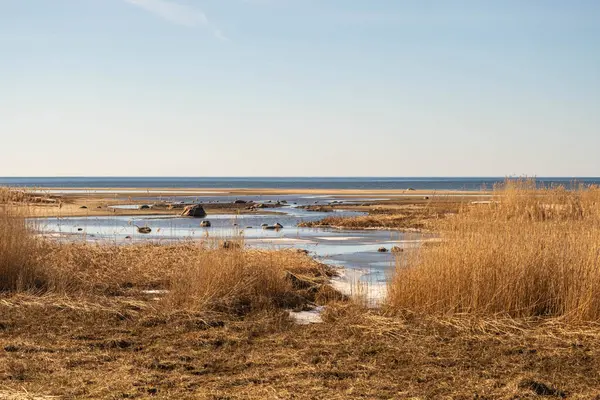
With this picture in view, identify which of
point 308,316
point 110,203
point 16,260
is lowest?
point 110,203

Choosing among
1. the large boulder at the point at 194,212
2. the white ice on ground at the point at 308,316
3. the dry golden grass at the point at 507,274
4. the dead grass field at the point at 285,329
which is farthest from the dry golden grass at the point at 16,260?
the large boulder at the point at 194,212

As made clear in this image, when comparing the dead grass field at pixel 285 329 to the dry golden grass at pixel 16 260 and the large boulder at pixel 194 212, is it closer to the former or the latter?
the dry golden grass at pixel 16 260

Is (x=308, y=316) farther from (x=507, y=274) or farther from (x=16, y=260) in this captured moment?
(x=16, y=260)

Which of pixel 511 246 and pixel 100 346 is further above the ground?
pixel 511 246

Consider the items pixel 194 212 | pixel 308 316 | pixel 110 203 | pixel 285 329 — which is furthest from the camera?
pixel 110 203

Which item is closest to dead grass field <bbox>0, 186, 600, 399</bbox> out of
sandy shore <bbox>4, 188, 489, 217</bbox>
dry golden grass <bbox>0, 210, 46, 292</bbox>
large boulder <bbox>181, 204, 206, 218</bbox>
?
dry golden grass <bbox>0, 210, 46, 292</bbox>

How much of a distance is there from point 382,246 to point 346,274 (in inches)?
263

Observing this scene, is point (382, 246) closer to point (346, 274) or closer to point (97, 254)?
point (346, 274)

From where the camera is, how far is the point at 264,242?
23.6 meters

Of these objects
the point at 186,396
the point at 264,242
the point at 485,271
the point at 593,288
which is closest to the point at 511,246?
the point at 485,271

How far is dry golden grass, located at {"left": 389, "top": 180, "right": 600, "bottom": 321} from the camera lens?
32.9 feet

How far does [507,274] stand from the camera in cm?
1038

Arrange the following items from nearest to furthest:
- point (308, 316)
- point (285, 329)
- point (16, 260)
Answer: point (285, 329), point (308, 316), point (16, 260)

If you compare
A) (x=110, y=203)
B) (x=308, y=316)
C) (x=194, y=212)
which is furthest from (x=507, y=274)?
(x=110, y=203)
